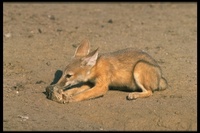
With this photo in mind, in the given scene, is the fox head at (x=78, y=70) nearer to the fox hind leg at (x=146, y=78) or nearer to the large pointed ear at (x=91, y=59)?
the large pointed ear at (x=91, y=59)

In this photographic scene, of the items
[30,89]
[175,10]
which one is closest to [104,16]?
[175,10]

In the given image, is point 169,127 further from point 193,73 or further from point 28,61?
point 28,61

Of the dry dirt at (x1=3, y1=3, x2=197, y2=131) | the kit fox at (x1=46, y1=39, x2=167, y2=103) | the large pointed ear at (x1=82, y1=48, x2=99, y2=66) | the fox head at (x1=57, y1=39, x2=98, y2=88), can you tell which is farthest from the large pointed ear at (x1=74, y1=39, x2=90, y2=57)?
the dry dirt at (x1=3, y1=3, x2=197, y2=131)

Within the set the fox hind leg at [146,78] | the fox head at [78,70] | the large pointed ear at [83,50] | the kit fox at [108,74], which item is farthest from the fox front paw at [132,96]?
the large pointed ear at [83,50]

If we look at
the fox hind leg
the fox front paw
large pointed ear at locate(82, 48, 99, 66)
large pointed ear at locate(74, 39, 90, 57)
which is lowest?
the fox front paw

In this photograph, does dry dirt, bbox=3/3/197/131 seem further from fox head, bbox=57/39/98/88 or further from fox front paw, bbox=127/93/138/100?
fox head, bbox=57/39/98/88

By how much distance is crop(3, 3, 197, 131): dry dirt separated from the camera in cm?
746

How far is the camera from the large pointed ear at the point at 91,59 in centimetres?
835

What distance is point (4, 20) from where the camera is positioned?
528 inches

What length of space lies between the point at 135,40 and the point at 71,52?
1.94 metres

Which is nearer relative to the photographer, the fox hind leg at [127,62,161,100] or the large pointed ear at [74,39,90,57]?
the fox hind leg at [127,62,161,100]

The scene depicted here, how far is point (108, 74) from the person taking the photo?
8.58 m

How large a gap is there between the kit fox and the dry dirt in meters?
0.16

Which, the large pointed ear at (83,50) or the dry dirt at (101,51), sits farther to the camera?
the large pointed ear at (83,50)
